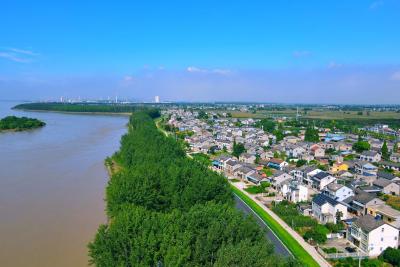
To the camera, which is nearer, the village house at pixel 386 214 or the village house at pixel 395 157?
the village house at pixel 386 214

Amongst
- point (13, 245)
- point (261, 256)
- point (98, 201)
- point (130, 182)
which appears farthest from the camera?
point (98, 201)

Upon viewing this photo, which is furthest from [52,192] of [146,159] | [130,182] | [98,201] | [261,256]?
[261,256]

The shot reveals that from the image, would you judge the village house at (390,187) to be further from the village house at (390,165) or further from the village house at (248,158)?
the village house at (248,158)

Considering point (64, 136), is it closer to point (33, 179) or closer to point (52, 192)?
point (33, 179)

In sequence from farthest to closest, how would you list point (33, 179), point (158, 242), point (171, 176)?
point (33, 179) → point (171, 176) → point (158, 242)

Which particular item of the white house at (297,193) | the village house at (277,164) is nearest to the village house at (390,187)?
the white house at (297,193)
